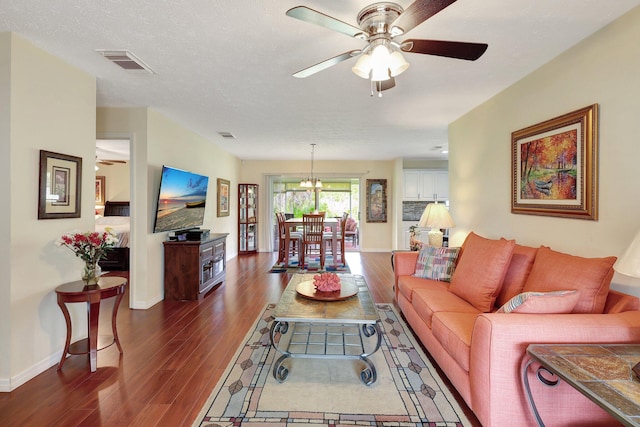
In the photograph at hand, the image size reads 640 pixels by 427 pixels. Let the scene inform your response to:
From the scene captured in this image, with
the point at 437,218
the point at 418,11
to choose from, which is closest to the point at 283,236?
the point at 437,218

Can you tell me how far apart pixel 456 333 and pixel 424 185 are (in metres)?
5.88

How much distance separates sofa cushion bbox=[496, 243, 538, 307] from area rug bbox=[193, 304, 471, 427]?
81 cm

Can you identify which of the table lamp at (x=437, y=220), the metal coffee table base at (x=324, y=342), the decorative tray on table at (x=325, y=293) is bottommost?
the metal coffee table base at (x=324, y=342)

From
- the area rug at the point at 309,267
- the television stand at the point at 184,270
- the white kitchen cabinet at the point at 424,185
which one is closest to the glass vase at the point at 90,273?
the television stand at the point at 184,270

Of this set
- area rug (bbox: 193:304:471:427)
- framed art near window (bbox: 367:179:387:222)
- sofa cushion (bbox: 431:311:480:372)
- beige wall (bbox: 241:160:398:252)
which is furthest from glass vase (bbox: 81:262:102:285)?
framed art near window (bbox: 367:179:387:222)

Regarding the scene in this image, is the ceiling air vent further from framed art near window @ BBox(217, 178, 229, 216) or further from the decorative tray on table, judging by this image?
framed art near window @ BBox(217, 178, 229, 216)

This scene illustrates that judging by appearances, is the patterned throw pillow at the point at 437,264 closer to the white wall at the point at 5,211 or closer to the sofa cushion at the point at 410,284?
the sofa cushion at the point at 410,284

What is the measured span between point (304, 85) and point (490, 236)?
249 centimetres

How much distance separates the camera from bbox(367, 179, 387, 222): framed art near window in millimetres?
7715

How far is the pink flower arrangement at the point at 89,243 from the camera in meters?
2.28

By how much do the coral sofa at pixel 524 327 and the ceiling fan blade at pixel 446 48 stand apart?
1.34 m

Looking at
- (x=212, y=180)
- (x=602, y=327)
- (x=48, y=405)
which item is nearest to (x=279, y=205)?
(x=212, y=180)

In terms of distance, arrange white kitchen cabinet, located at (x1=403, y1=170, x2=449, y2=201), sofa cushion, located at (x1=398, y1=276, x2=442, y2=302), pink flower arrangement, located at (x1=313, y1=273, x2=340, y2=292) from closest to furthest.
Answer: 1. pink flower arrangement, located at (x1=313, y1=273, x2=340, y2=292)
2. sofa cushion, located at (x1=398, y1=276, x2=442, y2=302)
3. white kitchen cabinet, located at (x1=403, y1=170, x2=449, y2=201)

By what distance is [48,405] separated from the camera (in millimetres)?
1935
